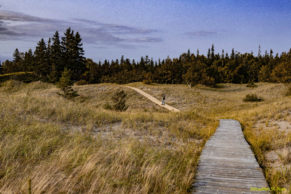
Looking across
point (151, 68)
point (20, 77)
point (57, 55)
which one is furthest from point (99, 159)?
point (151, 68)

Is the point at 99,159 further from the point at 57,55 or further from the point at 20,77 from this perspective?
the point at 57,55

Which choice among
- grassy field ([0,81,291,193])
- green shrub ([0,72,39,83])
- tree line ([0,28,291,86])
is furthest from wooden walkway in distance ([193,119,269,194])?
green shrub ([0,72,39,83])

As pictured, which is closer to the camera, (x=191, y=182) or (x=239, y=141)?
(x=191, y=182)

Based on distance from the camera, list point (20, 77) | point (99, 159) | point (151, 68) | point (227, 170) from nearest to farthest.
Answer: point (99, 159) → point (227, 170) → point (20, 77) → point (151, 68)

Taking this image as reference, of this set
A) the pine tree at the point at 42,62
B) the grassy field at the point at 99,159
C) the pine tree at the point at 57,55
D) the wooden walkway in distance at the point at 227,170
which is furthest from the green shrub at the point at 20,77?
the wooden walkway in distance at the point at 227,170

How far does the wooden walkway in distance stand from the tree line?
39080mm

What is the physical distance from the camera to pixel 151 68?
75.4 metres

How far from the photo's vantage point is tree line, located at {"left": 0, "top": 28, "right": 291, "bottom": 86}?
51166 millimetres

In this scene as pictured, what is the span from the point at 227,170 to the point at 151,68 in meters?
71.7

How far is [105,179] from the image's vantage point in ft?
11.3

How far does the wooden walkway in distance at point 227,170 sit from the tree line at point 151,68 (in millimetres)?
39080

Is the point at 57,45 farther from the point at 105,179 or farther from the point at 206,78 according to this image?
the point at 105,179

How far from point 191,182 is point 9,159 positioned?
326 centimetres

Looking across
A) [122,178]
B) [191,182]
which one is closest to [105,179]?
[122,178]
